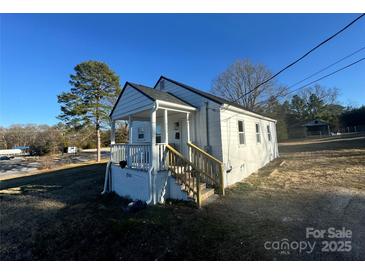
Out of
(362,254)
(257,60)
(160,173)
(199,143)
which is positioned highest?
(257,60)

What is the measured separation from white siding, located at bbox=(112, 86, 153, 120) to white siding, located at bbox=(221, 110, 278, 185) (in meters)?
3.06

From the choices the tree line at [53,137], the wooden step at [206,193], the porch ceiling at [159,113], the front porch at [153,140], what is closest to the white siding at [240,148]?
the wooden step at [206,193]

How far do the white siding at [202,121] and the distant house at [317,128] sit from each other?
46.3 meters

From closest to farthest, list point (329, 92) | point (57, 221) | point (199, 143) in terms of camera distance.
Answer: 1. point (57, 221)
2. point (199, 143)
3. point (329, 92)

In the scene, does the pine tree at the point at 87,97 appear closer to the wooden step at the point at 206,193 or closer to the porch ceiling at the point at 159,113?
the porch ceiling at the point at 159,113

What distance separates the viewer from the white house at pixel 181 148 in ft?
18.6

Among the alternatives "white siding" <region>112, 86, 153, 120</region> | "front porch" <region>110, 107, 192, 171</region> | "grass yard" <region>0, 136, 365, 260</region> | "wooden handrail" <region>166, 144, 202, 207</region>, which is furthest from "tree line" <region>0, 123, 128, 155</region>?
"wooden handrail" <region>166, 144, 202, 207</region>

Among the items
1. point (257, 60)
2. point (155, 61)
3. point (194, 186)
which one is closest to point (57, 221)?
point (194, 186)

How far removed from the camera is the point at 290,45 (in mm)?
8766

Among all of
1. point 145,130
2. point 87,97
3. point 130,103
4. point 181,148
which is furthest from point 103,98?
point 181,148

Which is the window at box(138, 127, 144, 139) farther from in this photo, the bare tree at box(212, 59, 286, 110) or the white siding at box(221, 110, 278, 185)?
the bare tree at box(212, 59, 286, 110)

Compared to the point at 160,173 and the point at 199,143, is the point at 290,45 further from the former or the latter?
the point at 160,173

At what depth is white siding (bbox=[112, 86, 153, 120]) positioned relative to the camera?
20.2ft

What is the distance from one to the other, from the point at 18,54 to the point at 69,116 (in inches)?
618
